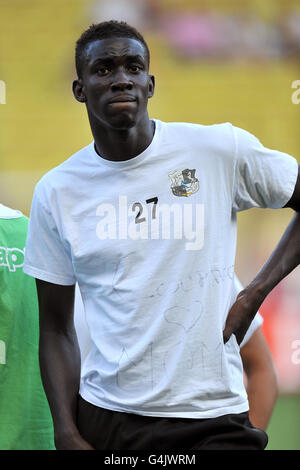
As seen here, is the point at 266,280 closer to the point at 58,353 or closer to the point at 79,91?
the point at 58,353

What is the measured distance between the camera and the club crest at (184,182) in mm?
1933

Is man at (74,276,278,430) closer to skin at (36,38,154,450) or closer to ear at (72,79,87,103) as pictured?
skin at (36,38,154,450)

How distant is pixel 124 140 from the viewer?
1.98 metres

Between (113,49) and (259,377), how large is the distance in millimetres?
1075

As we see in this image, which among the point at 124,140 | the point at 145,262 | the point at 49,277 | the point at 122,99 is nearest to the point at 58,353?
the point at 49,277

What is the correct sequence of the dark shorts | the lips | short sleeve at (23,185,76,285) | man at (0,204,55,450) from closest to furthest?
the dark shorts, the lips, short sleeve at (23,185,76,285), man at (0,204,55,450)

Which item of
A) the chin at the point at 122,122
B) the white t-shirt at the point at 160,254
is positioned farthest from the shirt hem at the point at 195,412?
the chin at the point at 122,122

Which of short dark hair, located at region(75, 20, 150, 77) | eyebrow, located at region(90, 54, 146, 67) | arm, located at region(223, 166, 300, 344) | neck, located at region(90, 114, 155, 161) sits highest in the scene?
short dark hair, located at region(75, 20, 150, 77)

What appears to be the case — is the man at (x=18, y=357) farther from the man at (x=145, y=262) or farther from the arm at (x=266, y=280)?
the arm at (x=266, y=280)

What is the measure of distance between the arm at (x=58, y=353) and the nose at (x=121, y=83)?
552mm

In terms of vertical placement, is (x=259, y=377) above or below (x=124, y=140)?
below

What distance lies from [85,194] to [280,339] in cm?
225

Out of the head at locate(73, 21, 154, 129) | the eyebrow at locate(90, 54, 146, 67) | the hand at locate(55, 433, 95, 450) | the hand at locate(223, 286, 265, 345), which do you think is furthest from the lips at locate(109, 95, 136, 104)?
the hand at locate(55, 433, 95, 450)

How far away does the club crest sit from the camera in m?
1.93
